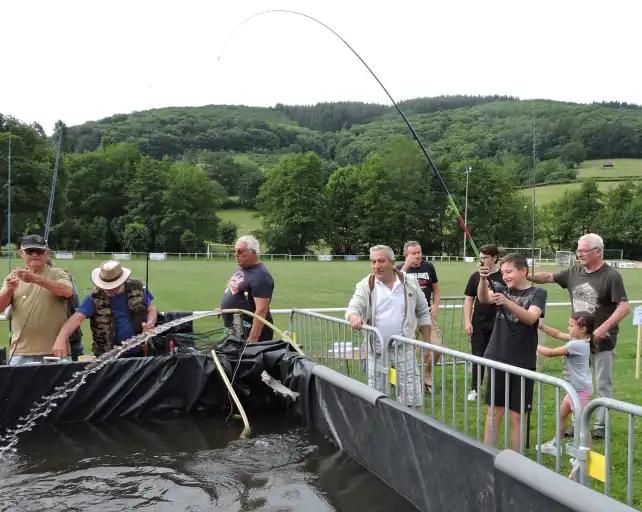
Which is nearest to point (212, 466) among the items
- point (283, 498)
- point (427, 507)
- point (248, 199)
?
point (283, 498)

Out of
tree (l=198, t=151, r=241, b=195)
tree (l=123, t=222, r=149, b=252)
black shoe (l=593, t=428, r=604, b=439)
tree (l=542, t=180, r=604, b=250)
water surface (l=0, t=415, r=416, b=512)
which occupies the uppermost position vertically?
tree (l=198, t=151, r=241, b=195)

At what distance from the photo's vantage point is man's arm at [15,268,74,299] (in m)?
5.52

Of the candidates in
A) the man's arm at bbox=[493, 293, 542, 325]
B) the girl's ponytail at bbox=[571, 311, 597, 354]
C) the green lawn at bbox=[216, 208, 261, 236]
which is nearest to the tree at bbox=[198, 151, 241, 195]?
the green lawn at bbox=[216, 208, 261, 236]

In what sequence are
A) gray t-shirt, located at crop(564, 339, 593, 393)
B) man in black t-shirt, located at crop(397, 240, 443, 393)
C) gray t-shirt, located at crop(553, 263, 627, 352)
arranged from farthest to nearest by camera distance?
man in black t-shirt, located at crop(397, 240, 443, 393) → gray t-shirt, located at crop(553, 263, 627, 352) → gray t-shirt, located at crop(564, 339, 593, 393)

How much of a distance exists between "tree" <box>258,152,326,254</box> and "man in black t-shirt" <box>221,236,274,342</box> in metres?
71.7

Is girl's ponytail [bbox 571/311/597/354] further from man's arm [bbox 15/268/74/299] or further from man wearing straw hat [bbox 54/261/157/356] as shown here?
man's arm [bbox 15/268/74/299]

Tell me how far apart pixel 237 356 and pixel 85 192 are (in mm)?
80413

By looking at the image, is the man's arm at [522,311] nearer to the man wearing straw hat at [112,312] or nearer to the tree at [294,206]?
the man wearing straw hat at [112,312]

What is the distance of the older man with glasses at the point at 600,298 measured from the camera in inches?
206

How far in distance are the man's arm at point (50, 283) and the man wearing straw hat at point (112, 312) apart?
0.76ft

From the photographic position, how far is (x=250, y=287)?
21.1 feet

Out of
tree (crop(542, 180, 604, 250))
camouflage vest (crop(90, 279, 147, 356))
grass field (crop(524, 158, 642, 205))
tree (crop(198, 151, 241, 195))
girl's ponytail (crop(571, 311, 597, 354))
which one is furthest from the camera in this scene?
tree (crop(198, 151, 241, 195))

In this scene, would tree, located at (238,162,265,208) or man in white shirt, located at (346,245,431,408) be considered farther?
tree, located at (238,162,265,208)

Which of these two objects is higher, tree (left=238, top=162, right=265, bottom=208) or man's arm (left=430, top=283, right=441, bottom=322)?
tree (left=238, top=162, right=265, bottom=208)
